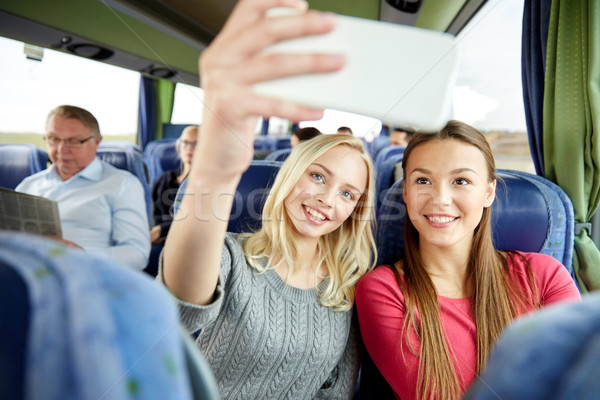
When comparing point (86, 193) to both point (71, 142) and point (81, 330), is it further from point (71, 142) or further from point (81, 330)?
point (81, 330)

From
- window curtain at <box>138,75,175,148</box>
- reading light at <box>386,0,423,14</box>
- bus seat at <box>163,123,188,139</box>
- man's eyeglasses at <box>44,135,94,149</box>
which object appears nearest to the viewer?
reading light at <box>386,0,423,14</box>

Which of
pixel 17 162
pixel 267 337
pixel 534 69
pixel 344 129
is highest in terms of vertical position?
pixel 534 69

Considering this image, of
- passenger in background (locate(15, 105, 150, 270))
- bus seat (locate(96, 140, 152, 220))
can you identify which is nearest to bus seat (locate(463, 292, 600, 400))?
passenger in background (locate(15, 105, 150, 270))

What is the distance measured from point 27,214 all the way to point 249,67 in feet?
2.10

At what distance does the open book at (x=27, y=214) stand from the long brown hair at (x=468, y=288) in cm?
77

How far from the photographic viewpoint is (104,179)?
1298 mm

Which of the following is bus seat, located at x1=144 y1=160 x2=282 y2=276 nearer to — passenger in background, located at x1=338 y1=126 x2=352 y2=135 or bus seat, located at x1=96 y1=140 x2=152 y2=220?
passenger in background, located at x1=338 y1=126 x2=352 y2=135

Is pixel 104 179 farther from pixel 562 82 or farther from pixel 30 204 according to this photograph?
pixel 562 82

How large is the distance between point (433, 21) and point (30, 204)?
3.47ft

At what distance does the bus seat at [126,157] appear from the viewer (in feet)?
5.85

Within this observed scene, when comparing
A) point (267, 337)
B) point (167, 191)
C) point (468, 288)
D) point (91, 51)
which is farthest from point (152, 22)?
point (167, 191)

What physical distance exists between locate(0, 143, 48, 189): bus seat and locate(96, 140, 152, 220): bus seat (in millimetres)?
614

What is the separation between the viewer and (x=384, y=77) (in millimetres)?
313

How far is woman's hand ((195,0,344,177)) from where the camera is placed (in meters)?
0.32
